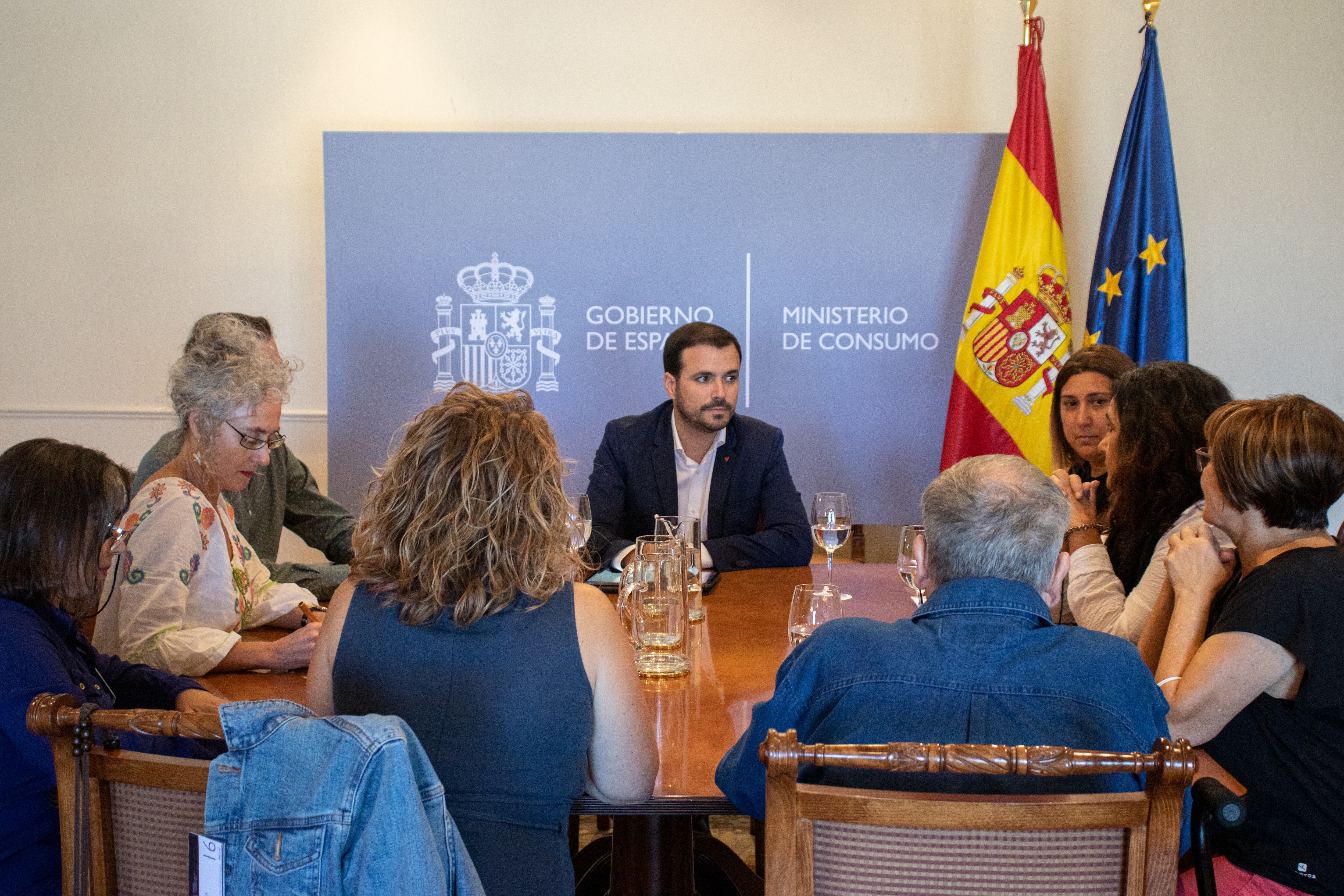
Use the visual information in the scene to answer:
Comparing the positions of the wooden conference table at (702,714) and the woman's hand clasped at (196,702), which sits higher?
the woman's hand clasped at (196,702)

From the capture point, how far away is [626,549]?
272 centimetres

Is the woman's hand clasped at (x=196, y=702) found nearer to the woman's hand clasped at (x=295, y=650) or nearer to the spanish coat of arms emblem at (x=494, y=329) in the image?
the woman's hand clasped at (x=295, y=650)

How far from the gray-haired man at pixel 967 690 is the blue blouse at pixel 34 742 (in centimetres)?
83

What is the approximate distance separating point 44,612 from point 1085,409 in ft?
9.17

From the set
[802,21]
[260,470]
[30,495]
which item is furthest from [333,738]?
[802,21]

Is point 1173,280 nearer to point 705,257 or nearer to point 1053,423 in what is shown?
point 1053,423

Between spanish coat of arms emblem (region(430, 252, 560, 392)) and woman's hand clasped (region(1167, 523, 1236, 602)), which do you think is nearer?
woman's hand clasped (region(1167, 523, 1236, 602))

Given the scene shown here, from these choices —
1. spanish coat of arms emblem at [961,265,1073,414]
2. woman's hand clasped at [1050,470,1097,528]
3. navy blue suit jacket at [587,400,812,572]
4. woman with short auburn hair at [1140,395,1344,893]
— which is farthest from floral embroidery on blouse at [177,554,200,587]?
spanish coat of arms emblem at [961,265,1073,414]

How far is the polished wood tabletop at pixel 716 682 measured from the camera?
1.42 metres

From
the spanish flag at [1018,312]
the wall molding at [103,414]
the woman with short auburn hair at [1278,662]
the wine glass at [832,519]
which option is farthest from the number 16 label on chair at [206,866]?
the wall molding at [103,414]

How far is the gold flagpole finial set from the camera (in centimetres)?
395

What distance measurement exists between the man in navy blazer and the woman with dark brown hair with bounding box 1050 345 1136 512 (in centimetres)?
86

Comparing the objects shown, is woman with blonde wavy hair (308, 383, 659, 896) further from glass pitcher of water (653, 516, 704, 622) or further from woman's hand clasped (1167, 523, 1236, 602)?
woman's hand clasped (1167, 523, 1236, 602)

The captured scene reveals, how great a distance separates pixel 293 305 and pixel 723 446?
228cm
